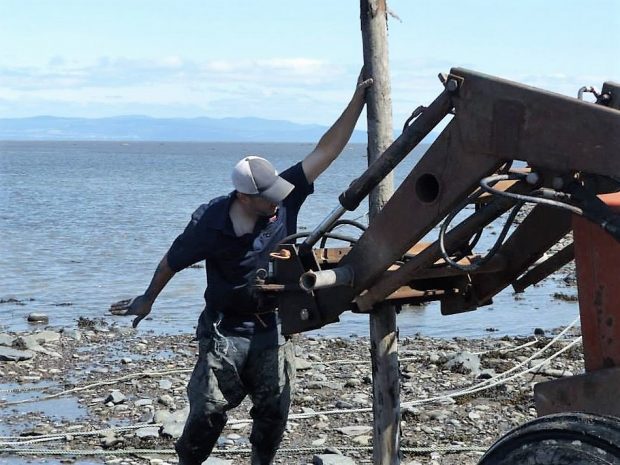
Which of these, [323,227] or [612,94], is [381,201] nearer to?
[323,227]

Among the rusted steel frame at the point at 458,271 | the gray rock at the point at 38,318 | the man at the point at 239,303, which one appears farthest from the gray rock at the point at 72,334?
the rusted steel frame at the point at 458,271

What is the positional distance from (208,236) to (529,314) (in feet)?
40.1

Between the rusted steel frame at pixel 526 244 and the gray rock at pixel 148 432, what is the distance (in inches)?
162

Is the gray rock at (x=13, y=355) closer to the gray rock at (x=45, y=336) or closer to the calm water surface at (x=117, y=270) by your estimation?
the gray rock at (x=45, y=336)

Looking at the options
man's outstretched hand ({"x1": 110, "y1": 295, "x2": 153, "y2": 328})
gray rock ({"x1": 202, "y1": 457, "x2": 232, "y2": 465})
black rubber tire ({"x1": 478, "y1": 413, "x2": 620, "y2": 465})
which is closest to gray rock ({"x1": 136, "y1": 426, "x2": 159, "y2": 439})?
gray rock ({"x1": 202, "y1": 457, "x2": 232, "y2": 465})

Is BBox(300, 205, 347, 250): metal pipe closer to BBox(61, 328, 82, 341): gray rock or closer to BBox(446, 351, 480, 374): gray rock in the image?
BBox(446, 351, 480, 374): gray rock

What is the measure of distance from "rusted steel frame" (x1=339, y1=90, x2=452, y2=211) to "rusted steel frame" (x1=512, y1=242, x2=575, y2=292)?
1.02m

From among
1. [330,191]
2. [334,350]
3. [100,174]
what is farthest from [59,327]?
[100,174]

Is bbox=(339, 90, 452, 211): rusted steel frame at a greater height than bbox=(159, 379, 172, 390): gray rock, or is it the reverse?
bbox=(159, 379, 172, 390): gray rock

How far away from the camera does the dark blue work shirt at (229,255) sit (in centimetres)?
592

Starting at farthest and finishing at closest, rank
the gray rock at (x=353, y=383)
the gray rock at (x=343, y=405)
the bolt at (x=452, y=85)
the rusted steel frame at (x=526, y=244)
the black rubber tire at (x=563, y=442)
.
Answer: the gray rock at (x=353, y=383) → the gray rock at (x=343, y=405) → the rusted steel frame at (x=526, y=244) → the bolt at (x=452, y=85) → the black rubber tire at (x=563, y=442)

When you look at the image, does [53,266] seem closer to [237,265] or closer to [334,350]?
[334,350]

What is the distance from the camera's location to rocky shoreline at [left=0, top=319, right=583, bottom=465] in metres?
8.32

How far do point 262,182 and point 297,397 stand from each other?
188 inches
